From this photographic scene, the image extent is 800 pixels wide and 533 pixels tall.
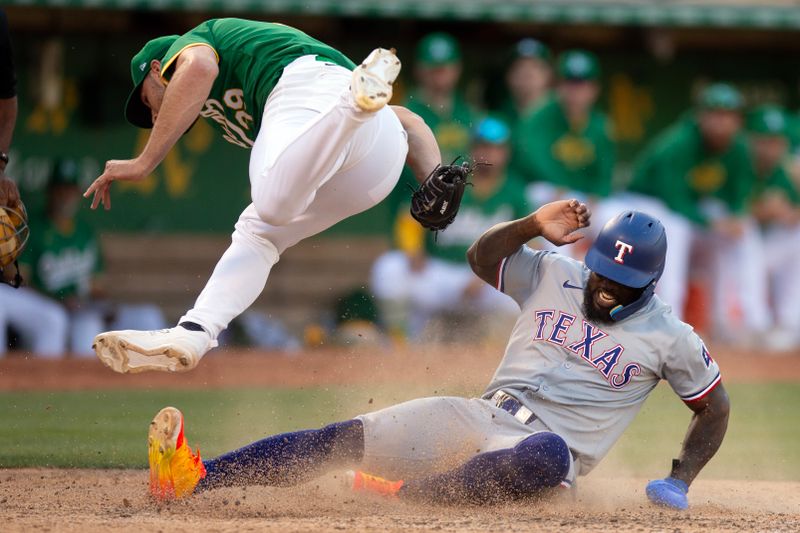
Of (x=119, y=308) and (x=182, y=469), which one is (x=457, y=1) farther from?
(x=182, y=469)

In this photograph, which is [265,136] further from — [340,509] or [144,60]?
[340,509]

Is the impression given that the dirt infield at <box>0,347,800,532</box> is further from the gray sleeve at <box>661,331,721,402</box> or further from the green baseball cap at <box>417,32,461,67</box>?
the green baseball cap at <box>417,32,461,67</box>

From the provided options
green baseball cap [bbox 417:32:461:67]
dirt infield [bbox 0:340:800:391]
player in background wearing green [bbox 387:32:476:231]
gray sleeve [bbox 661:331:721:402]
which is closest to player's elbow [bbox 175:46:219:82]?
gray sleeve [bbox 661:331:721:402]

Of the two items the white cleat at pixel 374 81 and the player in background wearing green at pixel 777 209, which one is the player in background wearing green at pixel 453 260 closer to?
the player in background wearing green at pixel 777 209

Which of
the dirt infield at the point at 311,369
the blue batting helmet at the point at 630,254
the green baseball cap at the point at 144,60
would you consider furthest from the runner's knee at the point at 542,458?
the dirt infield at the point at 311,369

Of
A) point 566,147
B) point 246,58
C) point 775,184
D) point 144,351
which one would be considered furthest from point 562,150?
point 144,351

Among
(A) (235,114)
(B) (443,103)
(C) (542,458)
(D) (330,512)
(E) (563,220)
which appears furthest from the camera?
(B) (443,103)
